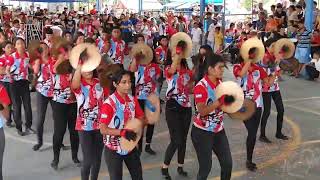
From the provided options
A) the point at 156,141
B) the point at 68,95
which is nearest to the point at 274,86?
the point at 156,141

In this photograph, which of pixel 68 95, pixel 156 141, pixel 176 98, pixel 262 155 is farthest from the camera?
pixel 156 141

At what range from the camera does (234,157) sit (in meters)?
7.32

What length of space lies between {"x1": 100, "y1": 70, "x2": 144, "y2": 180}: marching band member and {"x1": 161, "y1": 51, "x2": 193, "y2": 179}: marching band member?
56.5 inches

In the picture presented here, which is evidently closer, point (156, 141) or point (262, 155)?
point (262, 155)

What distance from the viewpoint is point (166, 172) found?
6324 millimetres

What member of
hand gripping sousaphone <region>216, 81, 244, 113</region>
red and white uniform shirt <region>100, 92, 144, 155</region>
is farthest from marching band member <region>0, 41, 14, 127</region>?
hand gripping sousaphone <region>216, 81, 244, 113</region>

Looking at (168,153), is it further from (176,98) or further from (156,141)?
(156,141)

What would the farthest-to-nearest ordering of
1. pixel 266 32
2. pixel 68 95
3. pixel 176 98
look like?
pixel 266 32
pixel 68 95
pixel 176 98

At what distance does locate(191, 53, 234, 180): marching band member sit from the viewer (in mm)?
5031

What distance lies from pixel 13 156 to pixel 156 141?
2388mm

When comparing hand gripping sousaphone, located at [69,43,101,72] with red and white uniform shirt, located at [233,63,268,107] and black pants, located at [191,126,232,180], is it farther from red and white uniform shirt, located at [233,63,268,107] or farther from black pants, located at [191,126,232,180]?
red and white uniform shirt, located at [233,63,268,107]

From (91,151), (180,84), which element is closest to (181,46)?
(180,84)

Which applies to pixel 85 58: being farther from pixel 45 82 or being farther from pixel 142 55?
pixel 45 82

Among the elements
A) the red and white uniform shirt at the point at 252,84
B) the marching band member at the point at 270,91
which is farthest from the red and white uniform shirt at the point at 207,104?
the marching band member at the point at 270,91
